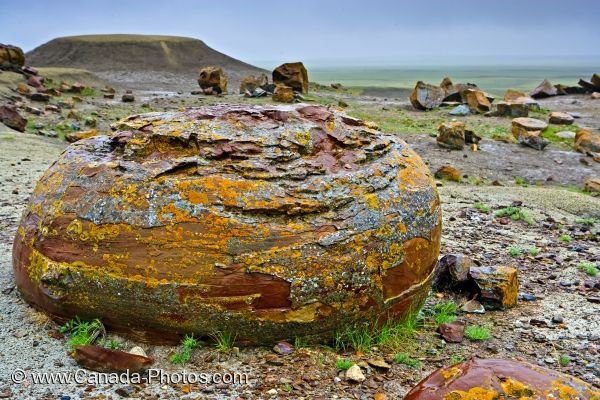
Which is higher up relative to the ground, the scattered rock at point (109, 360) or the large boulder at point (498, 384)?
the large boulder at point (498, 384)

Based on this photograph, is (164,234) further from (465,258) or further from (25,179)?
(25,179)

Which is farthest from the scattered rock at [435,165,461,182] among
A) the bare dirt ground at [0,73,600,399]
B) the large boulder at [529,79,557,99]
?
the large boulder at [529,79,557,99]

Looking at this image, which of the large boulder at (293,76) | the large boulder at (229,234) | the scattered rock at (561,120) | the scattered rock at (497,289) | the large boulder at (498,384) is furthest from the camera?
the large boulder at (293,76)

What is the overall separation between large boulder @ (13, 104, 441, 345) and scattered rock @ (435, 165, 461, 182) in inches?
298

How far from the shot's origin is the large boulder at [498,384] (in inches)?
114

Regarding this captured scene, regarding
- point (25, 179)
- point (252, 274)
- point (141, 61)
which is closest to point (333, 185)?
point (252, 274)

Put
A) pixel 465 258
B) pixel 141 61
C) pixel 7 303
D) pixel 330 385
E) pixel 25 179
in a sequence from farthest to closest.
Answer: pixel 141 61, pixel 25 179, pixel 465 258, pixel 7 303, pixel 330 385

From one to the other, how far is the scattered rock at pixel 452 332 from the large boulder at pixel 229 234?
310 millimetres

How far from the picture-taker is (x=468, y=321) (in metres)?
5.25

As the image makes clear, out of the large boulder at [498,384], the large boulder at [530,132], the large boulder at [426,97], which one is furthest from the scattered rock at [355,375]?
the large boulder at [426,97]

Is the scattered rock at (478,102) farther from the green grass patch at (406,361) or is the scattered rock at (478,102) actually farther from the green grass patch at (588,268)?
the green grass patch at (406,361)

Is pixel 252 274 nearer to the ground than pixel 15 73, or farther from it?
nearer to the ground

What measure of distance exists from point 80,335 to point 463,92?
21.5m

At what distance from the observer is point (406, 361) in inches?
173
